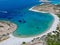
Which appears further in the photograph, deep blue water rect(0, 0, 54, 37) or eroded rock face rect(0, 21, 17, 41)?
deep blue water rect(0, 0, 54, 37)

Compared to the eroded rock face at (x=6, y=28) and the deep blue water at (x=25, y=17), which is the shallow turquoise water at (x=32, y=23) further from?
the eroded rock face at (x=6, y=28)

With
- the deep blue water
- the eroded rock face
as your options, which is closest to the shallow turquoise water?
the deep blue water

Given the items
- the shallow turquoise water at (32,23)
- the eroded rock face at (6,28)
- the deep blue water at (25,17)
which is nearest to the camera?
the eroded rock face at (6,28)

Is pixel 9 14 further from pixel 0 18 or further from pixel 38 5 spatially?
pixel 38 5

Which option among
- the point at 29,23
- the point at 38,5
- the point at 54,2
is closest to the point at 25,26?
the point at 29,23

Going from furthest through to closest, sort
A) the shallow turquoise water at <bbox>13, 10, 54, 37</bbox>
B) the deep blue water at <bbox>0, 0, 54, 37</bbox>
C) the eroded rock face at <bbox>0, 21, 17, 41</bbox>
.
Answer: the deep blue water at <bbox>0, 0, 54, 37</bbox>
the shallow turquoise water at <bbox>13, 10, 54, 37</bbox>
the eroded rock face at <bbox>0, 21, 17, 41</bbox>

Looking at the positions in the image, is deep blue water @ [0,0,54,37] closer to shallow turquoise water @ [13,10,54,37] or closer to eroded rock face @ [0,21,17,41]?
shallow turquoise water @ [13,10,54,37]

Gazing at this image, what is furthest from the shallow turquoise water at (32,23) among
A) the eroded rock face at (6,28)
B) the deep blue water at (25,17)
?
the eroded rock face at (6,28)

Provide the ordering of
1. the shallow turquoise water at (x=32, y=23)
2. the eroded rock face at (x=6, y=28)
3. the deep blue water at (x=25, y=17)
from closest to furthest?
1. the eroded rock face at (x=6, y=28)
2. the shallow turquoise water at (x=32, y=23)
3. the deep blue water at (x=25, y=17)

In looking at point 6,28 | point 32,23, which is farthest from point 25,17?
point 6,28

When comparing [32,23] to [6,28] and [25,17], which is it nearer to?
[25,17]
